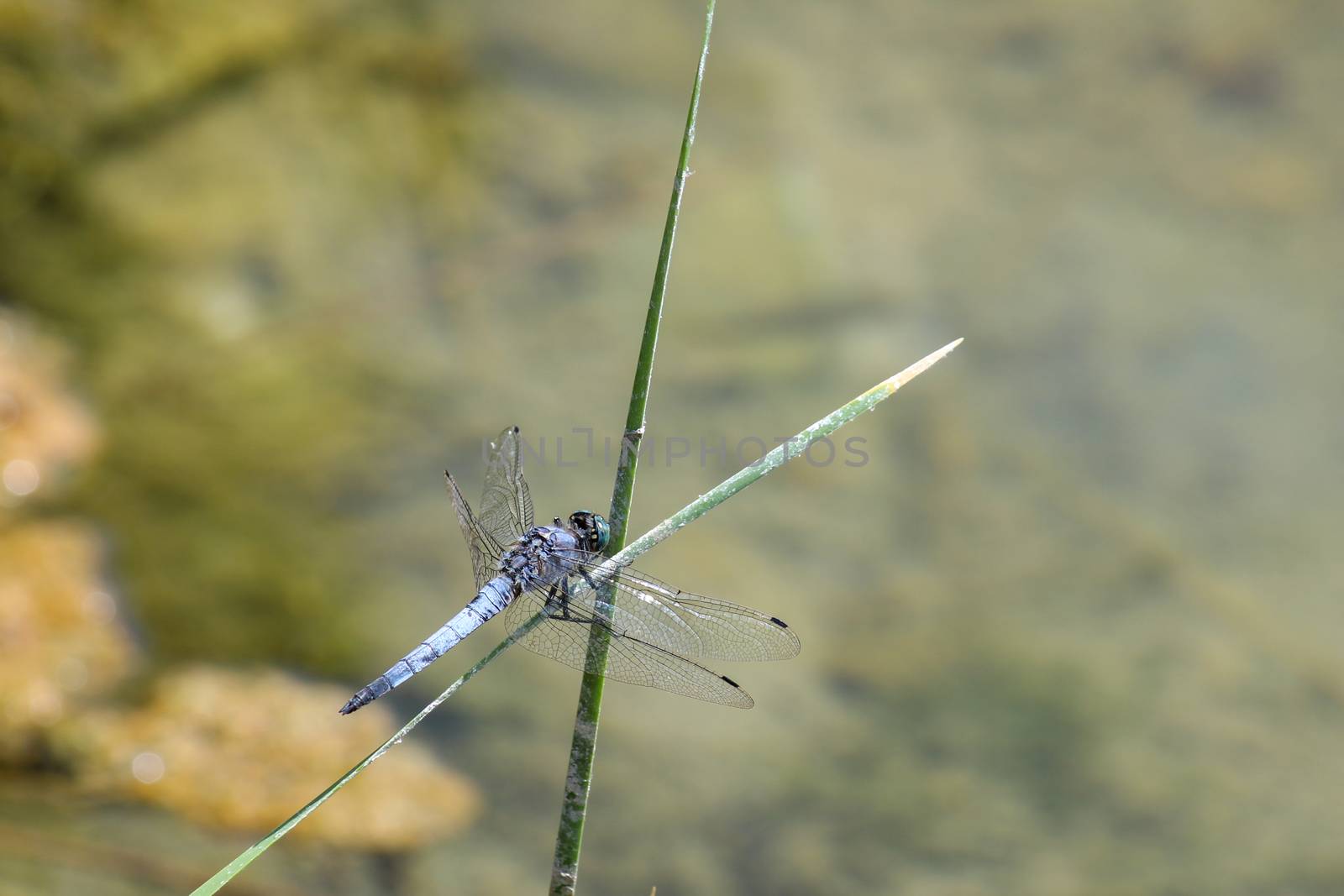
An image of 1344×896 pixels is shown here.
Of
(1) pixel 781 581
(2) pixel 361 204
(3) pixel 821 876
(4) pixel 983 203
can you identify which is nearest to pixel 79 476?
(2) pixel 361 204

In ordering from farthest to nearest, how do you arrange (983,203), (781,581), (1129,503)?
(983,203) → (1129,503) → (781,581)

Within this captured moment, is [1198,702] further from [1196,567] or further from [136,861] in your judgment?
[136,861]

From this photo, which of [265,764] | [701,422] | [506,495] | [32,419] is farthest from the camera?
[701,422]

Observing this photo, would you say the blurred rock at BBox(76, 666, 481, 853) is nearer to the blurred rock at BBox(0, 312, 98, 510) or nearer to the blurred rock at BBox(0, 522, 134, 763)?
the blurred rock at BBox(0, 522, 134, 763)

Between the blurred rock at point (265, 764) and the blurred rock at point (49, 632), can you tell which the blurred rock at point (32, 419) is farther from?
the blurred rock at point (265, 764)

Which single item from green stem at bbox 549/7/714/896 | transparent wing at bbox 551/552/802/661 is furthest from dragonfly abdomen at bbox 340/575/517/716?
green stem at bbox 549/7/714/896

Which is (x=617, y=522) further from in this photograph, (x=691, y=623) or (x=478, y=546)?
(x=478, y=546)

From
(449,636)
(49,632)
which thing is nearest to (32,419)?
(49,632)
